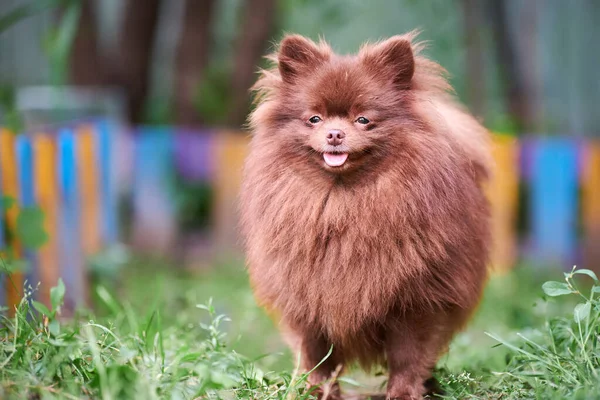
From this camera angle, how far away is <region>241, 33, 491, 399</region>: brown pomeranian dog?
2.92m

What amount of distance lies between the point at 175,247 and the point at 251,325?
288cm

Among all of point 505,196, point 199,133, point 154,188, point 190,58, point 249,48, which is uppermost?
point 249,48

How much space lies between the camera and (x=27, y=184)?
4.48 metres

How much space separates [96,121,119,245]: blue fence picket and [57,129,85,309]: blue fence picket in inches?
43.4

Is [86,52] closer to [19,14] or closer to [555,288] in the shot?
[19,14]

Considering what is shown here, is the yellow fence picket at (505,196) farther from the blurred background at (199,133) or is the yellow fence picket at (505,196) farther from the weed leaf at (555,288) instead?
the weed leaf at (555,288)

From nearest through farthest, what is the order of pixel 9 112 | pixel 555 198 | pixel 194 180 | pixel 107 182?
pixel 9 112 → pixel 107 182 → pixel 555 198 → pixel 194 180

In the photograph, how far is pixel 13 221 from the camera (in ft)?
13.8

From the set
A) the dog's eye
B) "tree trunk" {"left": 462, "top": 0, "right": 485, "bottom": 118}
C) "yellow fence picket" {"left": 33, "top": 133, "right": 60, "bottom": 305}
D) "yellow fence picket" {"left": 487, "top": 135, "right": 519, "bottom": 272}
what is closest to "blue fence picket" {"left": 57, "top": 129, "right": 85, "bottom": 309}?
"yellow fence picket" {"left": 33, "top": 133, "right": 60, "bottom": 305}

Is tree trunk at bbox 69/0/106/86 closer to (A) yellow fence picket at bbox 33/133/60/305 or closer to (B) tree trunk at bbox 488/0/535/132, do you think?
(A) yellow fence picket at bbox 33/133/60/305

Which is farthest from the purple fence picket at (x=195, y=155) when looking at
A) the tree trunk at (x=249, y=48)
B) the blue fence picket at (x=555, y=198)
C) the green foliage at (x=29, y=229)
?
the green foliage at (x=29, y=229)

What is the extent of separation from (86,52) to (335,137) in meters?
6.87

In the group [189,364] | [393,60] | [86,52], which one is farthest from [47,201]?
[86,52]

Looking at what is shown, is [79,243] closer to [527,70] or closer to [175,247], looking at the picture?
[175,247]
